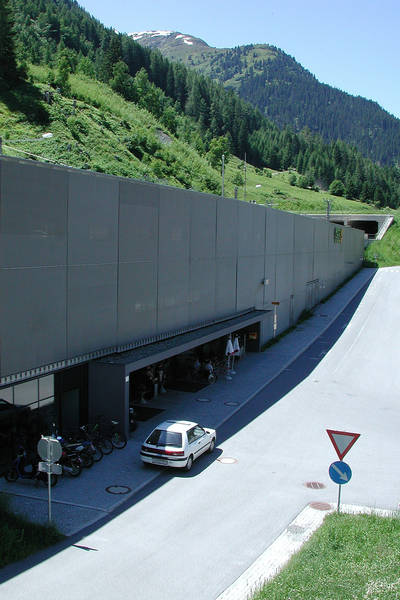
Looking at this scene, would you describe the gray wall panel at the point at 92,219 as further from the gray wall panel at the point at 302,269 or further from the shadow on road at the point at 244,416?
the gray wall panel at the point at 302,269

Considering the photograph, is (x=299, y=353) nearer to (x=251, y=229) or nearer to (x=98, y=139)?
(x=251, y=229)

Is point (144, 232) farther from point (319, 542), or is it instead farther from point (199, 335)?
point (319, 542)

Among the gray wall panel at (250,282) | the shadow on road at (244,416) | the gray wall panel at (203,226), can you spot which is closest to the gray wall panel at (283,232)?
the gray wall panel at (250,282)

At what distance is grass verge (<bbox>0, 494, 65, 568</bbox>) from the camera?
35.6 ft

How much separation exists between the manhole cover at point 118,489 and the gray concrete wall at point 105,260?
146 inches

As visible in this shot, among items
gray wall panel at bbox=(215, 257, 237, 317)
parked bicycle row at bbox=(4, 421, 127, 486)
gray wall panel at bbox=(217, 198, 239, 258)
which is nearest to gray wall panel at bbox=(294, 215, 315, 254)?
gray wall panel at bbox=(217, 198, 239, 258)

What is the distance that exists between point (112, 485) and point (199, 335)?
9712 mm

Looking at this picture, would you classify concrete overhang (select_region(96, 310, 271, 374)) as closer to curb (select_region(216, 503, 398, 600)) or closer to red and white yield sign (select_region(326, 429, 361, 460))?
curb (select_region(216, 503, 398, 600))

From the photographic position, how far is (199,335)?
23719 mm

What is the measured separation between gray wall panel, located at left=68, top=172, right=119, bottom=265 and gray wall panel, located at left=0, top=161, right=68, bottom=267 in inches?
15.3

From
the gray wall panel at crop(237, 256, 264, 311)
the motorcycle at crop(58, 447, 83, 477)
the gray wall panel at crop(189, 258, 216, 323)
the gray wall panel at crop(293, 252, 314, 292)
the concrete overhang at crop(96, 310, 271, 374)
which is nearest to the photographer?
the motorcycle at crop(58, 447, 83, 477)

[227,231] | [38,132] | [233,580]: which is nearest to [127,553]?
[233,580]

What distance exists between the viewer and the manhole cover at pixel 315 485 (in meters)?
15.3

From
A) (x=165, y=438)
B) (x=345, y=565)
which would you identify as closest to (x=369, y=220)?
(x=165, y=438)
